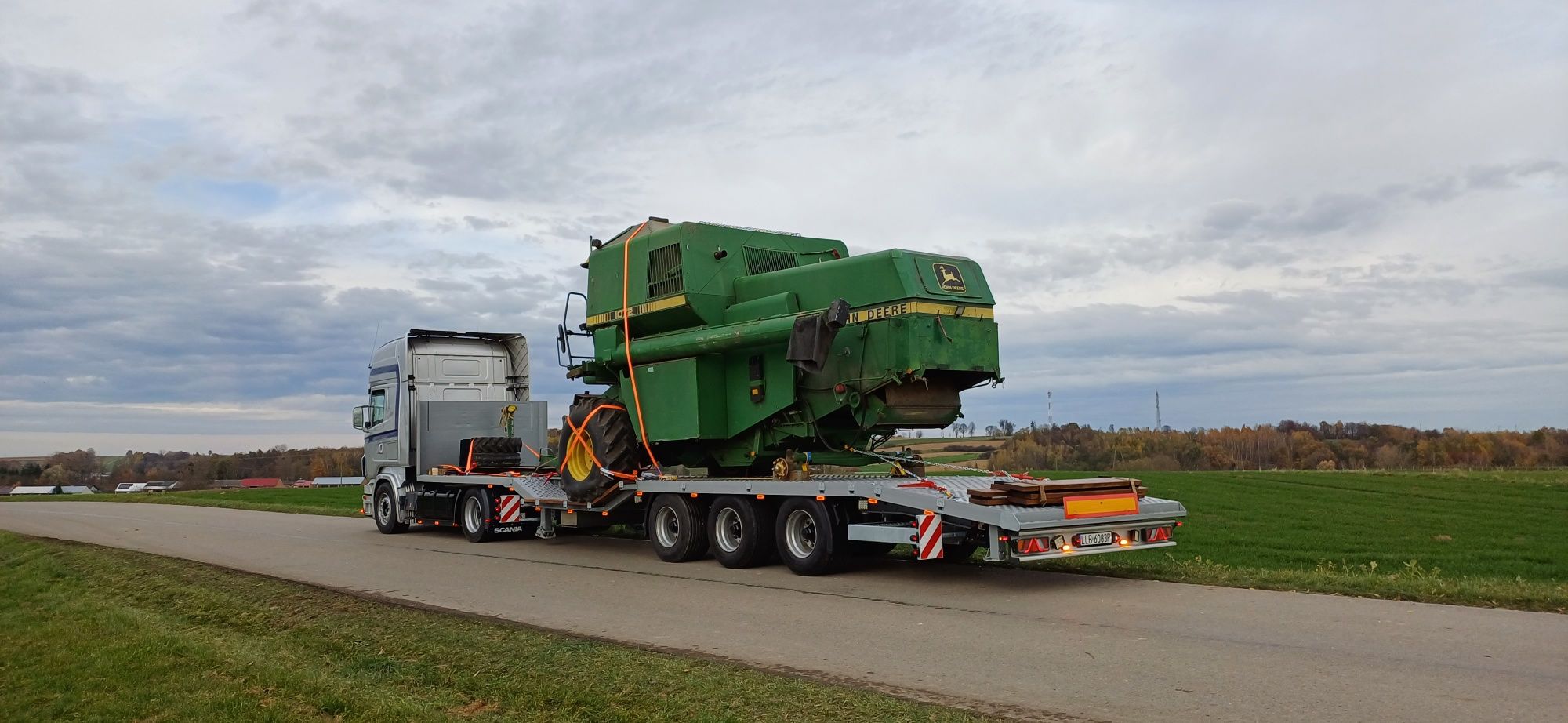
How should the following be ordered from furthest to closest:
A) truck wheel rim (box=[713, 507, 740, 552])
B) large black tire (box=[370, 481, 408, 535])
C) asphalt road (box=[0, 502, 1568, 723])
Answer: large black tire (box=[370, 481, 408, 535]) → truck wheel rim (box=[713, 507, 740, 552]) → asphalt road (box=[0, 502, 1568, 723])

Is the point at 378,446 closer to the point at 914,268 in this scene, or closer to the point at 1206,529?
the point at 914,268

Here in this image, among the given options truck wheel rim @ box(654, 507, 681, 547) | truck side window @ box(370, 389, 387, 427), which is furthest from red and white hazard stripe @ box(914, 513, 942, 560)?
truck side window @ box(370, 389, 387, 427)

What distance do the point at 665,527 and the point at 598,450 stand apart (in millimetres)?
1776

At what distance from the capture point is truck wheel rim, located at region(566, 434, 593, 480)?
1642 centimetres

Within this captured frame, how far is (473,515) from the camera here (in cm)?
1936

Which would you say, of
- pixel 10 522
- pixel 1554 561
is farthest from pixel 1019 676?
pixel 10 522

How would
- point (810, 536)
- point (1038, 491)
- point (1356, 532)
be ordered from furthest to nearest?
point (1356, 532) → point (810, 536) → point (1038, 491)

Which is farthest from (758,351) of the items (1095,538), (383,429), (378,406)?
(378,406)

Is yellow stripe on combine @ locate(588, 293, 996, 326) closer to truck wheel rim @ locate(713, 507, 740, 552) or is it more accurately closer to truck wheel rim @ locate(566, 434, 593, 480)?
truck wheel rim @ locate(713, 507, 740, 552)

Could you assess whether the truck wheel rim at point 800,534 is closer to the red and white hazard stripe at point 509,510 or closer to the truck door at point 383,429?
the red and white hazard stripe at point 509,510

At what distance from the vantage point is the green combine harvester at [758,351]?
42.6 feet

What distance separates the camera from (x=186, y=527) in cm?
2389

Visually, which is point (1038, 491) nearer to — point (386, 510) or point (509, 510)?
point (509, 510)

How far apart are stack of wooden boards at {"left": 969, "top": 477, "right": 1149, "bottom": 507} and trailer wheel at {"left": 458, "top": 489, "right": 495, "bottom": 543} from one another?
33.0 feet
